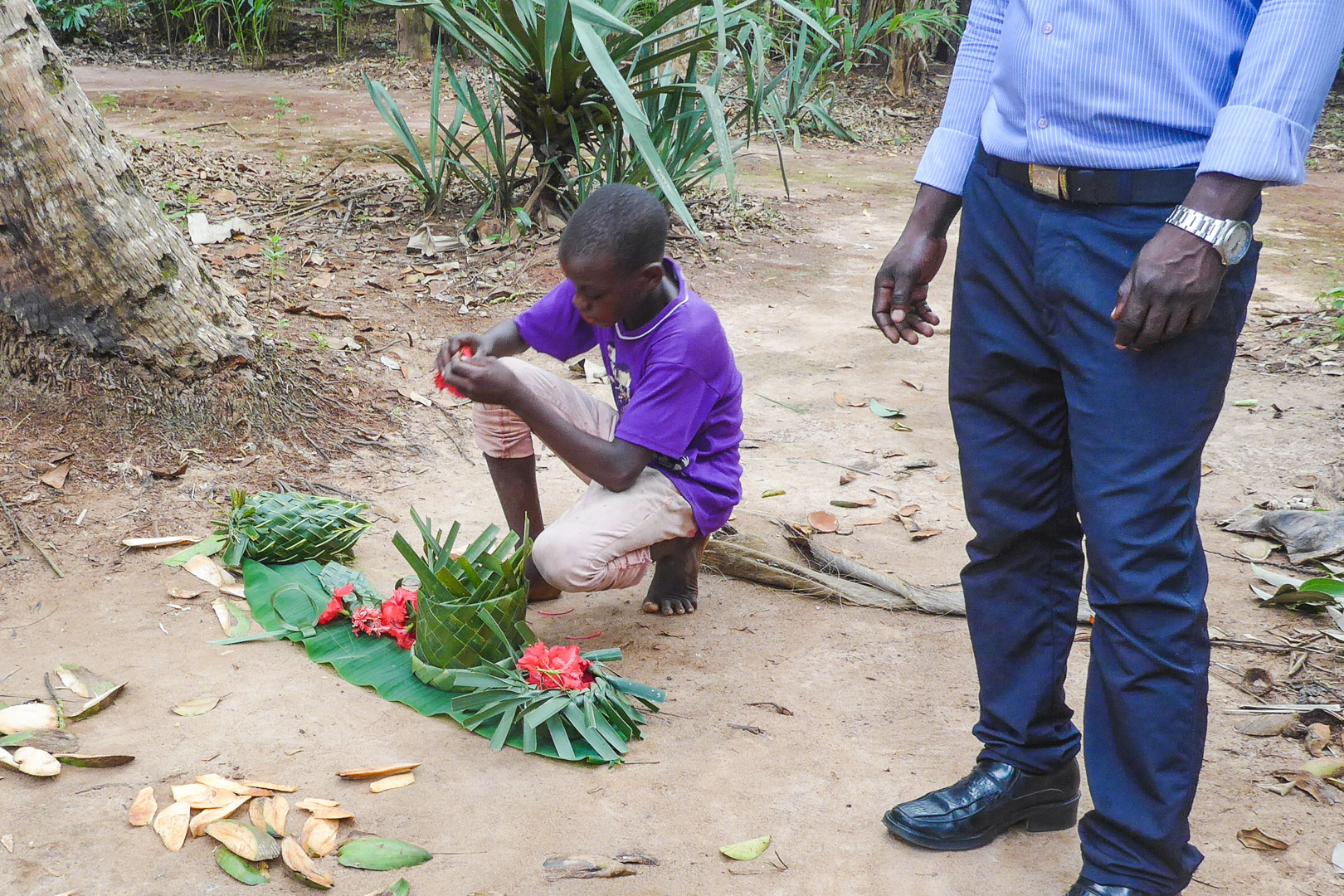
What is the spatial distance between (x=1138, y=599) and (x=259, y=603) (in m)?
1.78

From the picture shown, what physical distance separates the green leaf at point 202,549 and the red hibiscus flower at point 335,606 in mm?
408

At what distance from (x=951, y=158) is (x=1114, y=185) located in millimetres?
390

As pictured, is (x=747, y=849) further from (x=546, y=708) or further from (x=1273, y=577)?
(x=1273, y=577)

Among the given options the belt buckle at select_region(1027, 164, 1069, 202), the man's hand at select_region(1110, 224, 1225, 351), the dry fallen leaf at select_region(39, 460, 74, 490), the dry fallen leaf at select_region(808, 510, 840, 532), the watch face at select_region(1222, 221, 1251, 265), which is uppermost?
the belt buckle at select_region(1027, 164, 1069, 202)

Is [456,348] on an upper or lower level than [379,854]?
upper

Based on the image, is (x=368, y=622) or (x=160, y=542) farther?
(x=160, y=542)

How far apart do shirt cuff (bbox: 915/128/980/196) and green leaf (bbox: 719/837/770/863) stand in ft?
3.60

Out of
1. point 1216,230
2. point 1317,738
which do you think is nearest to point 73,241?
point 1216,230

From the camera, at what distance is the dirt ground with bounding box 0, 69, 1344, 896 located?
170 centimetres

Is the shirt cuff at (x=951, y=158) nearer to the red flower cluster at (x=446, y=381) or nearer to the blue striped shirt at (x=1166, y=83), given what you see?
the blue striped shirt at (x=1166, y=83)

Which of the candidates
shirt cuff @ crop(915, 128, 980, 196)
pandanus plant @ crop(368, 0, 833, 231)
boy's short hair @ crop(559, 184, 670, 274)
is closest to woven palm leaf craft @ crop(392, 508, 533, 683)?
boy's short hair @ crop(559, 184, 670, 274)

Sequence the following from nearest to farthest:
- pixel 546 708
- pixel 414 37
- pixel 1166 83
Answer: pixel 1166 83 → pixel 546 708 → pixel 414 37

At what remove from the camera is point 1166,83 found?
1390mm

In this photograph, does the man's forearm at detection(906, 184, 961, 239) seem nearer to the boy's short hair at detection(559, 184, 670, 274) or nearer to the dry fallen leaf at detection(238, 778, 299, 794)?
the boy's short hair at detection(559, 184, 670, 274)
